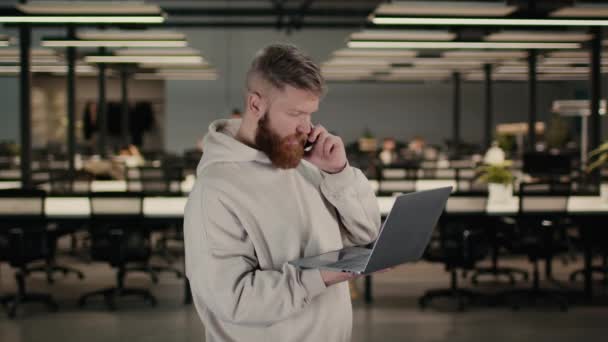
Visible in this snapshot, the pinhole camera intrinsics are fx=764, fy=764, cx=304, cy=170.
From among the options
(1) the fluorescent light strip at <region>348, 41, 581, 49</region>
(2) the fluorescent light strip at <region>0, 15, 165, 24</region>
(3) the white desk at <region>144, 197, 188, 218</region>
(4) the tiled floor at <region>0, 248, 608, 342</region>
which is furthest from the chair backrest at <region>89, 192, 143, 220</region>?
(1) the fluorescent light strip at <region>348, 41, 581, 49</region>

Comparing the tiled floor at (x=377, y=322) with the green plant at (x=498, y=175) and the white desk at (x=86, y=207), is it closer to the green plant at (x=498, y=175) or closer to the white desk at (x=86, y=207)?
the white desk at (x=86, y=207)

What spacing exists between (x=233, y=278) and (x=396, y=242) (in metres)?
0.36

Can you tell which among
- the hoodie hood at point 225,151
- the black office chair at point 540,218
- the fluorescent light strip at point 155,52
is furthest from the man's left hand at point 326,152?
the fluorescent light strip at point 155,52

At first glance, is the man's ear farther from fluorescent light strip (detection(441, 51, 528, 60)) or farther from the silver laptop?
fluorescent light strip (detection(441, 51, 528, 60))

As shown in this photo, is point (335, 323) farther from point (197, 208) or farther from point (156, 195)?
point (156, 195)

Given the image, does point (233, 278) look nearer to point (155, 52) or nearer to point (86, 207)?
point (86, 207)

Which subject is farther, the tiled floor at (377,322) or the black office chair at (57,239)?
the black office chair at (57,239)

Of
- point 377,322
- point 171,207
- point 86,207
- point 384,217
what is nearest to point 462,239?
point 384,217

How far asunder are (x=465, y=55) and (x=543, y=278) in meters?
5.12

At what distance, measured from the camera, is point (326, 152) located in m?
1.67

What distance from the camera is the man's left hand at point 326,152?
5.45 ft

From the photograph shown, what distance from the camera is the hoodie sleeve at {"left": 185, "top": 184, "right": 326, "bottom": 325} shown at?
152 cm

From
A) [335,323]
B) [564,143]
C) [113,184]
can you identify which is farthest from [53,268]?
[564,143]

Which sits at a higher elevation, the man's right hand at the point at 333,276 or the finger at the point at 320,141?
the finger at the point at 320,141
